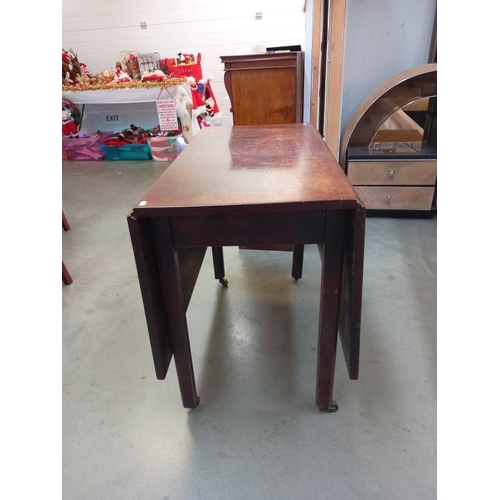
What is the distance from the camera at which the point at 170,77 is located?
4.23 m

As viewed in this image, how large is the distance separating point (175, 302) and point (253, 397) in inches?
20.5

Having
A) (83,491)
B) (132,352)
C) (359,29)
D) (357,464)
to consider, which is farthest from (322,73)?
(83,491)

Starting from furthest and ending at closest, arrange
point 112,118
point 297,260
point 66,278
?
point 112,118
point 66,278
point 297,260

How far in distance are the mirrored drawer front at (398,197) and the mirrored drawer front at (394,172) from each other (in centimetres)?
5

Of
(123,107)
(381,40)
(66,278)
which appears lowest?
(66,278)

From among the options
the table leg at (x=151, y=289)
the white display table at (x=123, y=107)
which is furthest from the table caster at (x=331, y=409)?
the white display table at (x=123, y=107)

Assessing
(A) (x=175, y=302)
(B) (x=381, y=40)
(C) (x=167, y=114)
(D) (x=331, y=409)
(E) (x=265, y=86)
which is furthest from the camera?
(C) (x=167, y=114)

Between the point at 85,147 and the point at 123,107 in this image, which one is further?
the point at 123,107

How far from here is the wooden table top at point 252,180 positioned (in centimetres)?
87

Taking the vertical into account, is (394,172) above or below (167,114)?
below

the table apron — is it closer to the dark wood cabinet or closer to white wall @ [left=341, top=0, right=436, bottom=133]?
the dark wood cabinet

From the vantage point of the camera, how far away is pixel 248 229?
941 millimetres

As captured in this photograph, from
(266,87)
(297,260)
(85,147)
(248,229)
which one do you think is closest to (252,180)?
(248,229)

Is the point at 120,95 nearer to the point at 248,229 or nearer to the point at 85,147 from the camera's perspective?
the point at 85,147
